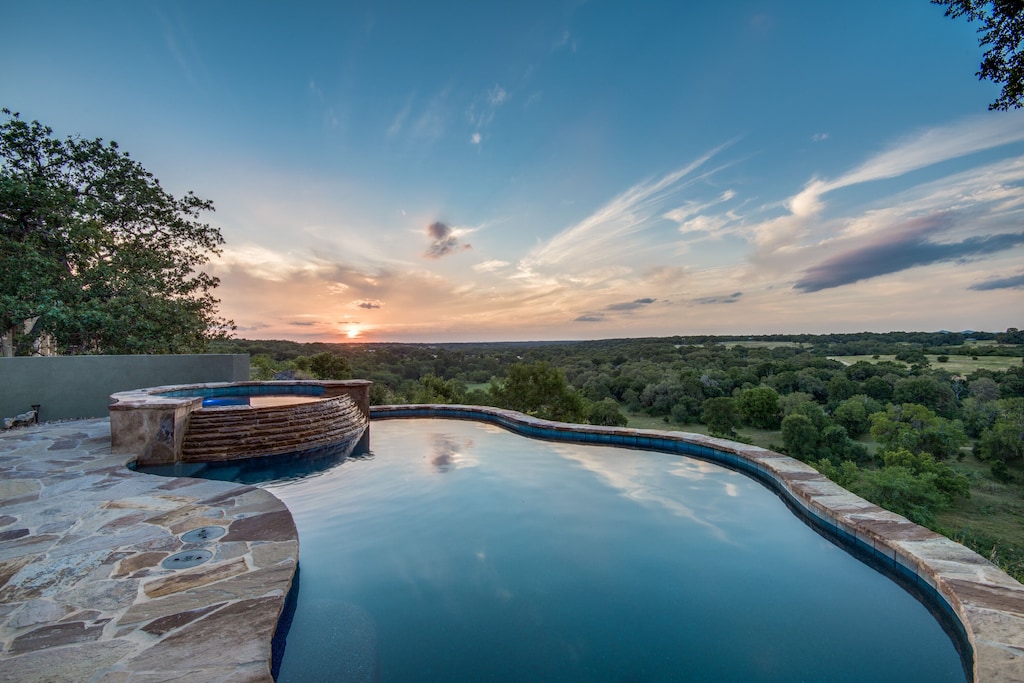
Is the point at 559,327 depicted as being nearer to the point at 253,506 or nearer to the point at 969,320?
the point at 969,320

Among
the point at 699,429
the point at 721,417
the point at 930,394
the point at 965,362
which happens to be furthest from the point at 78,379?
the point at 965,362

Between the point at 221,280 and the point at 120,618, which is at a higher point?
the point at 221,280

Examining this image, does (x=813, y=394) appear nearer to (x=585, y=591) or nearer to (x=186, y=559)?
(x=585, y=591)

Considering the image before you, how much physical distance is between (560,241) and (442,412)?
5977 millimetres

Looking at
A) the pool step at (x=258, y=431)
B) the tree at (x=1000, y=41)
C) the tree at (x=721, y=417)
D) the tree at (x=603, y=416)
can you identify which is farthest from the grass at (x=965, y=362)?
the pool step at (x=258, y=431)

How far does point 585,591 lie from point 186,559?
2.80 m

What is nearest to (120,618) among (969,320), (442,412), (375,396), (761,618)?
(761,618)

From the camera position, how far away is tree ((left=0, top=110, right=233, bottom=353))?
11.4m

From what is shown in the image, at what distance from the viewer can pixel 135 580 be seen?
2.60m

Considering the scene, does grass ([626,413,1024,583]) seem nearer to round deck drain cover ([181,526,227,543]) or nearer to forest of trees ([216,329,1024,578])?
forest of trees ([216,329,1024,578])

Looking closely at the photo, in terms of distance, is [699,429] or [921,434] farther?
[699,429]

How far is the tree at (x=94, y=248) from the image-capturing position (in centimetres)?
1138

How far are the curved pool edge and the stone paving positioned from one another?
11.5 ft

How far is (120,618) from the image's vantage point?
2.23m
